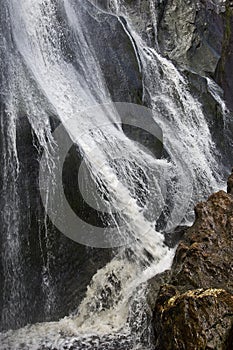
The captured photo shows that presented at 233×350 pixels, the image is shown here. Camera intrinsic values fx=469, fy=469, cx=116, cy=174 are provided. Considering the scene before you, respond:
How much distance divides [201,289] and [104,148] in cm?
350

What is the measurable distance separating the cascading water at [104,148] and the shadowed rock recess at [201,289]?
0.70 m

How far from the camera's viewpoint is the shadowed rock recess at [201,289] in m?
4.40

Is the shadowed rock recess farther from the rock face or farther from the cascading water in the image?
the rock face

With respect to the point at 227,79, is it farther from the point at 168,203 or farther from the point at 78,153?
the point at 78,153

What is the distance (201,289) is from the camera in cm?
479

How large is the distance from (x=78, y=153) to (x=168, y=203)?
2213mm

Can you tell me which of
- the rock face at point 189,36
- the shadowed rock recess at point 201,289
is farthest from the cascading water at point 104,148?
the rock face at point 189,36

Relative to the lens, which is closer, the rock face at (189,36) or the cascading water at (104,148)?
the cascading water at (104,148)

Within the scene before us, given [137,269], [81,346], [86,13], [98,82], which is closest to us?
[81,346]

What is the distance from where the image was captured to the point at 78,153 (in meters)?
6.94

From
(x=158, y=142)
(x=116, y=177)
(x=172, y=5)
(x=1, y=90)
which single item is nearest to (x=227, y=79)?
(x=172, y=5)

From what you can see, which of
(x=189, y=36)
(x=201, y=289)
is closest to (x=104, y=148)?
(x=201, y=289)

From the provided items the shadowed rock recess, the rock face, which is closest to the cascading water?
the shadowed rock recess

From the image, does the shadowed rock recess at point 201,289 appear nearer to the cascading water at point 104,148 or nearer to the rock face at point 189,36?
the cascading water at point 104,148
